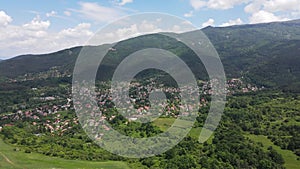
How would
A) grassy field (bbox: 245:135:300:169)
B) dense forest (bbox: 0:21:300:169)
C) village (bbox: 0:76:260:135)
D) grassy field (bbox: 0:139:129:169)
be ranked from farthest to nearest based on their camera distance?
1. village (bbox: 0:76:260:135)
2. grassy field (bbox: 245:135:300:169)
3. dense forest (bbox: 0:21:300:169)
4. grassy field (bbox: 0:139:129:169)

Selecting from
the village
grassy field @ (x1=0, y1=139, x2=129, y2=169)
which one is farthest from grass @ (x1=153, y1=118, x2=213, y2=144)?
grassy field @ (x1=0, y1=139, x2=129, y2=169)

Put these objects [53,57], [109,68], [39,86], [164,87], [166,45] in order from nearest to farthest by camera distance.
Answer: [164,87] < [39,86] < [109,68] < [53,57] < [166,45]

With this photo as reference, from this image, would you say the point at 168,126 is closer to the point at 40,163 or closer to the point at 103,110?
the point at 103,110

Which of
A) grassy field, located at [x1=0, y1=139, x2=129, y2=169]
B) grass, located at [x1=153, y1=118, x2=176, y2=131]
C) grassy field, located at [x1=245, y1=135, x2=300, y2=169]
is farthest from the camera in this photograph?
grass, located at [x1=153, y1=118, x2=176, y2=131]

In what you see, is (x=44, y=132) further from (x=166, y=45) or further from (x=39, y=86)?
(x=166, y=45)

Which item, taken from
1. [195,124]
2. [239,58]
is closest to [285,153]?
[195,124]

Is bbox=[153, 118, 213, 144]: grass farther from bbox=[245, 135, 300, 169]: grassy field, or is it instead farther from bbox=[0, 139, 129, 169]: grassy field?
bbox=[0, 139, 129, 169]: grassy field

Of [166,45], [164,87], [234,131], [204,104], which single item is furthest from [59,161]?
[166,45]

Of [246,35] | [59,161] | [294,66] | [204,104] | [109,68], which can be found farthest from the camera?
[246,35]
